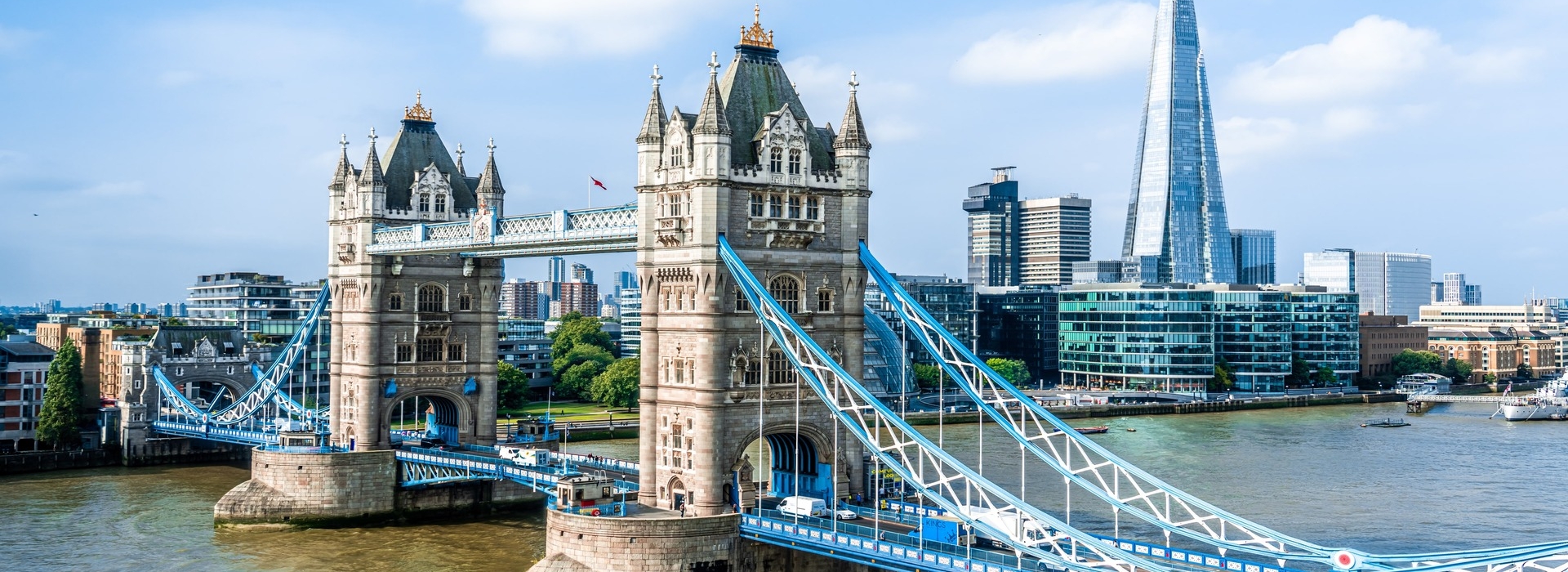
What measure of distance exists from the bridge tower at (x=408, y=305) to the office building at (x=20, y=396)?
34349 mm

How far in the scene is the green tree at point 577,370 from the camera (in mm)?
168125

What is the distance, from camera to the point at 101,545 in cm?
7800

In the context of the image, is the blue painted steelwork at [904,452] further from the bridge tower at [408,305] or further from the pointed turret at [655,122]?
the bridge tower at [408,305]

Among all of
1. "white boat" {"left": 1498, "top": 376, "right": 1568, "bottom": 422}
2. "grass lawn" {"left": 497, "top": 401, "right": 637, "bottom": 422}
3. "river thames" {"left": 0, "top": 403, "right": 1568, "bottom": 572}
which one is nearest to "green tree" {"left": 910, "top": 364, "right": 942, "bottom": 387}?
"grass lawn" {"left": 497, "top": 401, "right": 637, "bottom": 422}

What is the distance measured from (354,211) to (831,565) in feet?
149

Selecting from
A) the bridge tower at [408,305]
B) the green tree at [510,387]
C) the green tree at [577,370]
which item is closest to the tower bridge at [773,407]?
the bridge tower at [408,305]

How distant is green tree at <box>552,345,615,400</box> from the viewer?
552 feet

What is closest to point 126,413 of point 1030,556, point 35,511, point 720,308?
point 35,511

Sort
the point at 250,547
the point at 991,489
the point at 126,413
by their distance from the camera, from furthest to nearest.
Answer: the point at 126,413 → the point at 250,547 → the point at 991,489

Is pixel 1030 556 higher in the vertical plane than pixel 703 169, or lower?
lower

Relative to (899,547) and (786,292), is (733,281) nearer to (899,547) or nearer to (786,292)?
(786,292)

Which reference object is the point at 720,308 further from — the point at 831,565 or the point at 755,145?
the point at 831,565

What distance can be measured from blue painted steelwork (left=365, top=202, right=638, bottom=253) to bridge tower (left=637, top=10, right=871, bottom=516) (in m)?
5.36

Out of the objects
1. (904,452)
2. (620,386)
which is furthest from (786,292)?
(620,386)
